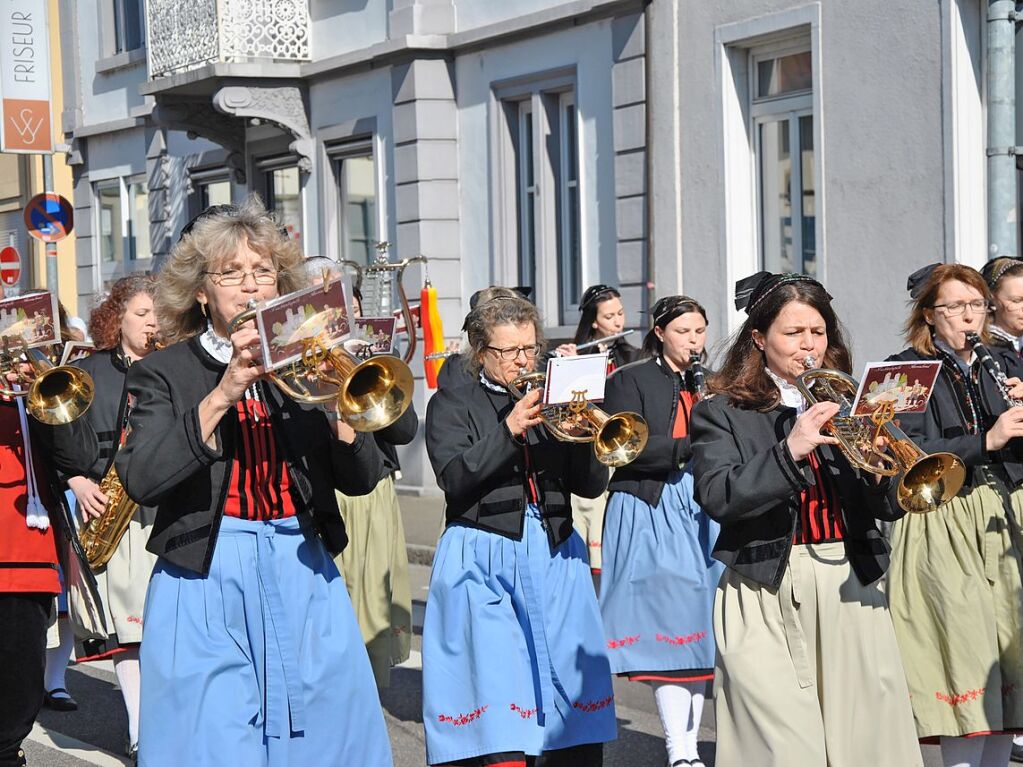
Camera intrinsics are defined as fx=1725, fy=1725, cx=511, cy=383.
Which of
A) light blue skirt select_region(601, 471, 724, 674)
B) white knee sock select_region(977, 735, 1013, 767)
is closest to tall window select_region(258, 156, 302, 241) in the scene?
light blue skirt select_region(601, 471, 724, 674)

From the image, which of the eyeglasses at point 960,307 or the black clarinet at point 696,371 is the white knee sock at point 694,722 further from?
the eyeglasses at point 960,307

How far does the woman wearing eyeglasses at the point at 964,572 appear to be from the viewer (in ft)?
20.1

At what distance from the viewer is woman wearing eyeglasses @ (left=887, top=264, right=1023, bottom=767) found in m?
6.11

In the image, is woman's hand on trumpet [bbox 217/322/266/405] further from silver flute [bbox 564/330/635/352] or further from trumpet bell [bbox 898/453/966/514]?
silver flute [bbox 564/330/635/352]

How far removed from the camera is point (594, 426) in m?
5.89

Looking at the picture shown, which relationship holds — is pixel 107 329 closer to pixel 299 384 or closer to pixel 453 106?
pixel 299 384

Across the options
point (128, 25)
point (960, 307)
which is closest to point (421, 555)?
point (960, 307)

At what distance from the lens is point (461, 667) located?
19.2ft

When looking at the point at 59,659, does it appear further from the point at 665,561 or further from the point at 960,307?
the point at 960,307

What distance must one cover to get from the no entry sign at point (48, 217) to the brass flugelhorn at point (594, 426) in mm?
13354

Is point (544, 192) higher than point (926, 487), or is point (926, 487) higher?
point (544, 192)

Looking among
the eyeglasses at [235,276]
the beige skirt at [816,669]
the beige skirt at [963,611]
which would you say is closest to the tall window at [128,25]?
the beige skirt at [963,611]

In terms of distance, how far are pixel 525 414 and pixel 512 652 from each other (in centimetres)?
80

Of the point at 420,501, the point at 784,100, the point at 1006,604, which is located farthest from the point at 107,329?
the point at 420,501
